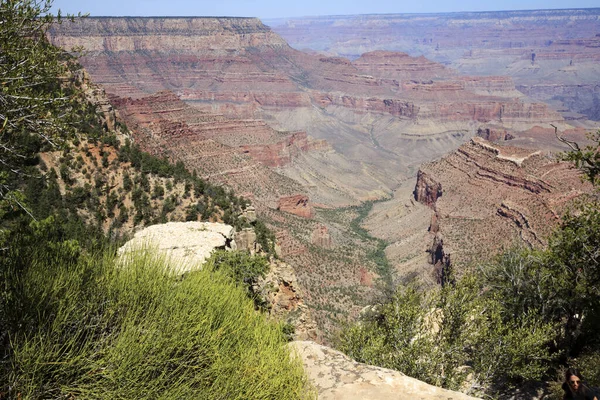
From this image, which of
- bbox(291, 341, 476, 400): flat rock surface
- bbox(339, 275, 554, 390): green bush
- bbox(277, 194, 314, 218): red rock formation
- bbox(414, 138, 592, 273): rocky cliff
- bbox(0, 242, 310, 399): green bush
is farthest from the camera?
bbox(277, 194, 314, 218): red rock formation

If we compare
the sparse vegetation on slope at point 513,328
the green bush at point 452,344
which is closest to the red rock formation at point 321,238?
the sparse vegetation on slope at point 513,328

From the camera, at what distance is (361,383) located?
926 centimetres

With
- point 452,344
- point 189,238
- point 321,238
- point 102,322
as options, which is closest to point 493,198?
point 321,238

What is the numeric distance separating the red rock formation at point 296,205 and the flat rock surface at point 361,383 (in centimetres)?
6402

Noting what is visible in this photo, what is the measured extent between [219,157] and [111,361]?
73581mm

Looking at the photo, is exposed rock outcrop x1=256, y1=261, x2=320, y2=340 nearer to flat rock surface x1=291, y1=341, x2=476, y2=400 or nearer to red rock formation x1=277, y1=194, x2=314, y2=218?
flat rock surface x1=291, y1=341, x2=476, y2=400

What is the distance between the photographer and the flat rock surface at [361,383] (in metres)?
8.92

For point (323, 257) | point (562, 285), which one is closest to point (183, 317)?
point (562, 285)

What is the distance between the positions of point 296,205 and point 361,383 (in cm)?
6713

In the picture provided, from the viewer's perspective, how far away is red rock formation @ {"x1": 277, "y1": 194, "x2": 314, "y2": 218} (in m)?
74.6

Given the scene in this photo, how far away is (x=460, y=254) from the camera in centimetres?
5609

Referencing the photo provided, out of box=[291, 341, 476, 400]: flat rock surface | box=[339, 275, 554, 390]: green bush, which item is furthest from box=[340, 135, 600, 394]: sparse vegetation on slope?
box=[291, 341, 476, 400]: flat rock surface

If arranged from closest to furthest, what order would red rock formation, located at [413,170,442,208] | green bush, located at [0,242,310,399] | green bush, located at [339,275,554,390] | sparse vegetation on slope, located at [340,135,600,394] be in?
green bush, located at [0,242,310,399]
green bush, located at [339,275,554,390]
sparse vegetation on slope, located at [340,135,600,394]
red rock formation, located at [413,170,442,208]

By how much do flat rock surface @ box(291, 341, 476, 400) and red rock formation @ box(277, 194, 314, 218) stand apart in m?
64.0
